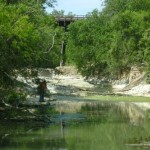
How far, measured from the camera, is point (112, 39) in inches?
2911

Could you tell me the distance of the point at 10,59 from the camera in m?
28.9

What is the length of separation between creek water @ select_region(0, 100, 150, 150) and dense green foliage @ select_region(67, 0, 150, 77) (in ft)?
93.3

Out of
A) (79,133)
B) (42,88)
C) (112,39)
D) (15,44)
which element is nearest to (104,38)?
(112,39)

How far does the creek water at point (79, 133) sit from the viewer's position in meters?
21.9

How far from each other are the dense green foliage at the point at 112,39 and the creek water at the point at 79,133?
2844 centimetres

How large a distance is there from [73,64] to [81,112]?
4481 centimetres

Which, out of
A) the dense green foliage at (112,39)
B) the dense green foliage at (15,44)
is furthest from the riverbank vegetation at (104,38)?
the dense green foliage at (15,44)

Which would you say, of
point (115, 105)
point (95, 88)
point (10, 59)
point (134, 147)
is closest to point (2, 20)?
point (10, 59)

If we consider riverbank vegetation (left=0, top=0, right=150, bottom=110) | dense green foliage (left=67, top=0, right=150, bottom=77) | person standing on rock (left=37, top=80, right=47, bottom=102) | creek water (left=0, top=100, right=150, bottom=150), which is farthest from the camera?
dense green foliage (left=67, top=0, right=150, bottom=77)

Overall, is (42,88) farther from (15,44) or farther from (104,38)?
(104,38)

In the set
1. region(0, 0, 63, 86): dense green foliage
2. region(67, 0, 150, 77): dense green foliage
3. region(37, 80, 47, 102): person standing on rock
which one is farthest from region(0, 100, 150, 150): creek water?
region(67, 0, 150, 77): dense green foliage

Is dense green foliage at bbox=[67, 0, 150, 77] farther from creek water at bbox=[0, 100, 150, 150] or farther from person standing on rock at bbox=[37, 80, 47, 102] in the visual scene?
creek water at bbox=[0, 100, 150, 150]

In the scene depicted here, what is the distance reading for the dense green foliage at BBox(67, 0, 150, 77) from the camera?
70.2m

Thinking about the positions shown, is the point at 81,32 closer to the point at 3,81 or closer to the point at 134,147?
the point at 3,81
